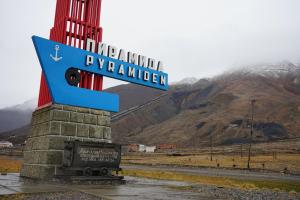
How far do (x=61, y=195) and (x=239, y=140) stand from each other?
19461 cm

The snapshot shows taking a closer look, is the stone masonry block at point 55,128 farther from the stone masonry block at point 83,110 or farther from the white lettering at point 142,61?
the white lettering at point 142,61

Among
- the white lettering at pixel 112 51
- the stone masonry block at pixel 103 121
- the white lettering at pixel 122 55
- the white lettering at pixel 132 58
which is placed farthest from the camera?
the white lettering at pixel 132 58

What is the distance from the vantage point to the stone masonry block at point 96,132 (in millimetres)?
21766

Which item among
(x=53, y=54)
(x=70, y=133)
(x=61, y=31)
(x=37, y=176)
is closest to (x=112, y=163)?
(x=70, y=133)

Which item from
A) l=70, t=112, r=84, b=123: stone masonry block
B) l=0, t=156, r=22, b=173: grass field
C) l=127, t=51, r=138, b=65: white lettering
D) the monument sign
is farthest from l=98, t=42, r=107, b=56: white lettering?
l=0, t=156, r=22, b=173: grass field

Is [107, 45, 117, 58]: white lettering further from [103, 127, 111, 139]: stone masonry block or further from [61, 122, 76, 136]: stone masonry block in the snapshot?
[61, 122, 76, 136]: stone masonry block

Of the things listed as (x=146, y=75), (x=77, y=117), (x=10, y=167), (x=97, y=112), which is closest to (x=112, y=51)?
(x=146, y=75)

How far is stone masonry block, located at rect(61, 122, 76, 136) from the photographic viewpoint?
67.1 ft

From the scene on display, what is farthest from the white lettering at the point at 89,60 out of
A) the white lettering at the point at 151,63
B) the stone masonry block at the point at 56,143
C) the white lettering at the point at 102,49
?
the stone masonry block at the point at 56,143

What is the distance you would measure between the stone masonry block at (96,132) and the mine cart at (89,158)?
87.2 inches

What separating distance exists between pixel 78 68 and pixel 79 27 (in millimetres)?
3446

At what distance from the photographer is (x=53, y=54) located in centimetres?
2075

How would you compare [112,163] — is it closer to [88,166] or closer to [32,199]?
[88,166]

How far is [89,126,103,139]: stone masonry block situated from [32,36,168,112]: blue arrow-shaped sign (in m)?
1.35
